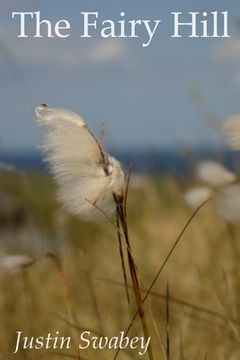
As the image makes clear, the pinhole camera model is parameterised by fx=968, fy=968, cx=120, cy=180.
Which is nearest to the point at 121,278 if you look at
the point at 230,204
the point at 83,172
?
the point at 230,204

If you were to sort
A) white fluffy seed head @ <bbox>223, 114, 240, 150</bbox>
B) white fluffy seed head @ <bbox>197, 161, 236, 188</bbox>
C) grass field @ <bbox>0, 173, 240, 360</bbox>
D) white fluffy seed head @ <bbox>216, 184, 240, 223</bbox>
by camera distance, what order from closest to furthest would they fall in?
white fluffy seed head @ <bbox>223, 114, 240, 150</bbox> → white fluffy seed head @ <bbox>216, 184, 240, 223</bbox> → white fluffy seed head @ <bbox>197, 161, 236, 188</bbox> → grass field @ <bbox>0, 173, 240, 360</bbox>

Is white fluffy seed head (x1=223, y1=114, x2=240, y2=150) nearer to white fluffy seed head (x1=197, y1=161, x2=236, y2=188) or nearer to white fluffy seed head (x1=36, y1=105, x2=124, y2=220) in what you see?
white fluffy seed head (x1=36, y1=105, x2=124, y2=220)

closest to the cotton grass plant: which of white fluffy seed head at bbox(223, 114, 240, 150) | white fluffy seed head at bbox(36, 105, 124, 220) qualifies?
white fluffy seed head at bbox(36, 105, 124, 220)

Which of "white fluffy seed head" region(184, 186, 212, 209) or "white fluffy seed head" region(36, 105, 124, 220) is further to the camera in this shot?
"white fluffy seed head" region(184, 186, 212, 209)

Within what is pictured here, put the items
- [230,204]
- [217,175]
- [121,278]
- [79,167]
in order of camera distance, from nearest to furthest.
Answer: [79,167] → [230,204] → [217,175] → [121,278]

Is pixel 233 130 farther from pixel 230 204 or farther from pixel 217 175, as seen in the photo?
pixel 217 175

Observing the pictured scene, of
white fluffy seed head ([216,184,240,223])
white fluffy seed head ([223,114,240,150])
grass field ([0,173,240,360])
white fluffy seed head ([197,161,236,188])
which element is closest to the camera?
white fluffy seed head ([223,114,240,150])
